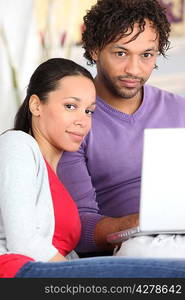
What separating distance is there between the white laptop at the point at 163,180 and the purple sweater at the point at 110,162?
608mm

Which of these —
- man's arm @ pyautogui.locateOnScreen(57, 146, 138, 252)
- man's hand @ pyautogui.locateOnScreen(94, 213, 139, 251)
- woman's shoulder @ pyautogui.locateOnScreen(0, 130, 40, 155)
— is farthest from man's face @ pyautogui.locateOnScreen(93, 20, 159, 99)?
woman's shoulder @ pyautogui.locateOnScreen(0, 130, 40, 155)

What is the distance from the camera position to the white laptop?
1.87 metres

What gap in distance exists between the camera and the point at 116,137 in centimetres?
261

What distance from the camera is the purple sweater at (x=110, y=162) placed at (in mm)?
2520

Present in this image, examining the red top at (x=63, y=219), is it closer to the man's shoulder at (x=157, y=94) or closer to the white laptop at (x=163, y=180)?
the white laptop at (x=163, y=180)

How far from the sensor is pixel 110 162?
259 centimetres

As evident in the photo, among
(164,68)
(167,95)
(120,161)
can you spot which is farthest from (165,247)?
(164,68)

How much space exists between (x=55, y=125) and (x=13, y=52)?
1.97m

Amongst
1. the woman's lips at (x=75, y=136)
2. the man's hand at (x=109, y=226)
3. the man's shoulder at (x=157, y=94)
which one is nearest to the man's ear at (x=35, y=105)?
the woman's lips at (x=75, y=136)

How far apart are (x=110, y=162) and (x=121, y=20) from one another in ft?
1.70

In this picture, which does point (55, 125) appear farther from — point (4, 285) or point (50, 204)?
point (4, 285)

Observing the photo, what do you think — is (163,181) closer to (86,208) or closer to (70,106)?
(70,106)

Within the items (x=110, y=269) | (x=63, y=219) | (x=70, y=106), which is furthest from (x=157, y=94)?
(x=110, y=269)

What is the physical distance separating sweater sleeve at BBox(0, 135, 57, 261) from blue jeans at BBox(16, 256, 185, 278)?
210 millimetres
